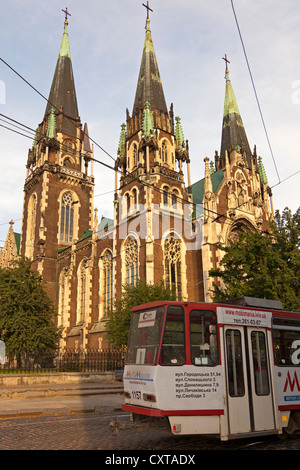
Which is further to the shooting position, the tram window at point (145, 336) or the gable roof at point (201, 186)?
the gable roof at point (201, 186)

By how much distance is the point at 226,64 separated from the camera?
47281 millimetres

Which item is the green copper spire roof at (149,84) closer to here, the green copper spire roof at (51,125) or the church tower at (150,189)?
the church tower at (150,189)

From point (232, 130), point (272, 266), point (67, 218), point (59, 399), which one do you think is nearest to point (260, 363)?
point (59, 399)

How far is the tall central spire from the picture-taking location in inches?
1534

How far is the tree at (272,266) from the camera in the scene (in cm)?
1805

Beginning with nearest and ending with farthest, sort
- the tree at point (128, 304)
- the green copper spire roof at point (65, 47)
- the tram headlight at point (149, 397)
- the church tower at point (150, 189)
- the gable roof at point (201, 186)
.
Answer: the tram headlight at point (149, 397) < the tree at point (128, 304) < the church tower at point (150, 189) < the gable roof at point (201, 186) < the green copper spire roof at point (65, 47)

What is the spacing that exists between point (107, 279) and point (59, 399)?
66.7ft

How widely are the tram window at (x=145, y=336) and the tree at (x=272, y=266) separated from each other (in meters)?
11.3

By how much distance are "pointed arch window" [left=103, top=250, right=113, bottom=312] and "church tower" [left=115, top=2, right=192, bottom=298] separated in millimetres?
2216

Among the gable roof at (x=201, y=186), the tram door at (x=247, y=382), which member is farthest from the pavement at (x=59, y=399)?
the gable roof at (x=201, y=186)

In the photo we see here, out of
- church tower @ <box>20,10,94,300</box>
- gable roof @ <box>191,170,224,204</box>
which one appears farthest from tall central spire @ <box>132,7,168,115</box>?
church tower @ <box>20,10,94,300</box>

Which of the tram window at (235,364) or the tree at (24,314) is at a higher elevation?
the tree at (24,314)

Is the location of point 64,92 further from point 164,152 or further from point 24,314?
point 24,314
